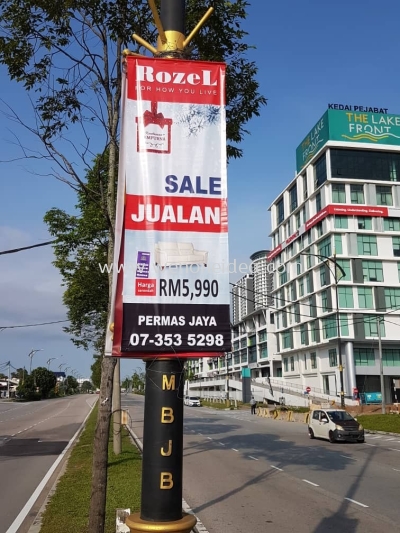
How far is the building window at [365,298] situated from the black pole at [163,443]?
59.2 meters

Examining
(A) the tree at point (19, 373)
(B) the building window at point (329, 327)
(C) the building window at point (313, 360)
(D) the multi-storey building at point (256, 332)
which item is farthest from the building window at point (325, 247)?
(A) the tree at point (19, 373)

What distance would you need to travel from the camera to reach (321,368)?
211ft

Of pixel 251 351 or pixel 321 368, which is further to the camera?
pixel 251 351

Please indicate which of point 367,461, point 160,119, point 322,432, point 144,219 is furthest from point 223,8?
point 322,432

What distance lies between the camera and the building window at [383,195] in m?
63.5

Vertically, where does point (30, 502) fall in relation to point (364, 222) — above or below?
below

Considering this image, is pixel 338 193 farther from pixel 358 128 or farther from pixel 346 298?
pixel 346 298

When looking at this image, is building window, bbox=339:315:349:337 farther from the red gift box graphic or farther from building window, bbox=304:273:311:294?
the red gift box graphic

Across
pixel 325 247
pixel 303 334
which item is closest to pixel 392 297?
pixel 325 247

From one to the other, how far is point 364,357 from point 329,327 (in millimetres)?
4837

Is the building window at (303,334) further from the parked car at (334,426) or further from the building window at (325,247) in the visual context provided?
the parked car at (334,426)

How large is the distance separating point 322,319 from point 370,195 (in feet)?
49.5

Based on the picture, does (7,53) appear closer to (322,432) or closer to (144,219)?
(144,219)

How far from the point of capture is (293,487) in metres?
12.9
